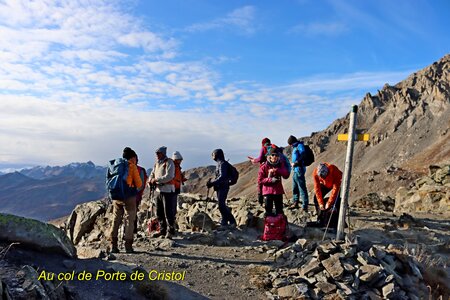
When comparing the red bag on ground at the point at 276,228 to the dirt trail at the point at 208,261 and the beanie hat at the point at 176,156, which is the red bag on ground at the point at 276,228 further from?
the beanie hat at the point at 176,156

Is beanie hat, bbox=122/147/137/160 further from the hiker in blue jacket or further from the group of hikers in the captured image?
the hiker in blue jacket

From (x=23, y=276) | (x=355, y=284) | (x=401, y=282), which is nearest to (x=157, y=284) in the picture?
(x=23, y=276)

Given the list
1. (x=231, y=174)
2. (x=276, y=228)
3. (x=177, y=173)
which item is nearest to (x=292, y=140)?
(x=231, y=174)

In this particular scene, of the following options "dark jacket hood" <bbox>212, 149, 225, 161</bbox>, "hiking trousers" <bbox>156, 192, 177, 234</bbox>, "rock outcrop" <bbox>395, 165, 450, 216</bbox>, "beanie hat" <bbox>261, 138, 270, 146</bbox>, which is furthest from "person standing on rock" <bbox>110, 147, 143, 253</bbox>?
"rock outcrop" <bbox>395, 165, 450, 216</bbox>

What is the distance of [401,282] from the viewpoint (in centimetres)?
829

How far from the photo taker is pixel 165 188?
11398 mm

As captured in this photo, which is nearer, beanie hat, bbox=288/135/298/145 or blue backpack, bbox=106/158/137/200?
blue backpack, bbox=106/158/137/200

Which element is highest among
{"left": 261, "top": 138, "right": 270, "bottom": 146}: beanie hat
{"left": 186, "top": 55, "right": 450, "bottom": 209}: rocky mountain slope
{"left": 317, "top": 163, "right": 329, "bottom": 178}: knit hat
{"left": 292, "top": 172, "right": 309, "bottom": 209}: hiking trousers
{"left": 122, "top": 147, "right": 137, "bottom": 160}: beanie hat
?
{"left": 186, "top": 55, "right": 450, "bottom": 209}: rocky mountain slope

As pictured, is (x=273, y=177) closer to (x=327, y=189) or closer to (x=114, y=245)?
(x=327, y=189)

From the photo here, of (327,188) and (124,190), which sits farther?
(327,188)

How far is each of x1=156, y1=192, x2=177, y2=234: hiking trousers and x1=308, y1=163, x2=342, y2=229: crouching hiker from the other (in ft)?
13.6

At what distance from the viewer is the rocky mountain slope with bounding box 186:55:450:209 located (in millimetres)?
67613

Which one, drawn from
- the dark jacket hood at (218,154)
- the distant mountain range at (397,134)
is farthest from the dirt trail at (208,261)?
the distant mountain range at (397,134)

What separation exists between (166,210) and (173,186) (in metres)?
0.76
